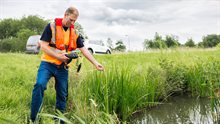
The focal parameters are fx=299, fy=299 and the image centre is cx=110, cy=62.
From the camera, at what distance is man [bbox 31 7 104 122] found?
4.22m

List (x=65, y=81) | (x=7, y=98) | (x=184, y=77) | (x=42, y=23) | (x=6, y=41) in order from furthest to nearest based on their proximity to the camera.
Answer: (x=42, y=23)
(x=6, y=41)
(x=184, y=77)
(x=7, y=98)
(x=65, y=81)

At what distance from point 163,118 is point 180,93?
2.26 metres

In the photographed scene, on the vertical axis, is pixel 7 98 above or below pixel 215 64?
below

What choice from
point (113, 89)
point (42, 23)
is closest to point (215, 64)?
point (113, 89)

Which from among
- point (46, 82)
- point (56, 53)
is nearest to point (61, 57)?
point (56, 53)

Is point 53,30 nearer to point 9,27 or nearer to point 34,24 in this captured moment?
point 34,24

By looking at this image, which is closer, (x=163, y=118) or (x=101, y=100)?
(x=101, y=100)

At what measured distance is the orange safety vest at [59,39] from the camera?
14.5ft

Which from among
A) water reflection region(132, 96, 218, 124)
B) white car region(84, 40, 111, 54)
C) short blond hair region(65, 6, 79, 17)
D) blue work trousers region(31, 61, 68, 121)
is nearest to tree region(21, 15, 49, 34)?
white car region(84, 40, 111, 54)

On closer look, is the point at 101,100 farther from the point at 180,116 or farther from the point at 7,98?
the point at 180,116

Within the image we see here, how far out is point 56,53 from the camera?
14.2 ft

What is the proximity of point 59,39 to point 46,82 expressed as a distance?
0.67 meters

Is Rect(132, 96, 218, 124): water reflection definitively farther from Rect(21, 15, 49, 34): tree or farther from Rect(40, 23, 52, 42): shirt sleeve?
Rect(21, 15, 49, 34): tree

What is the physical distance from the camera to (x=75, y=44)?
4727 mm
